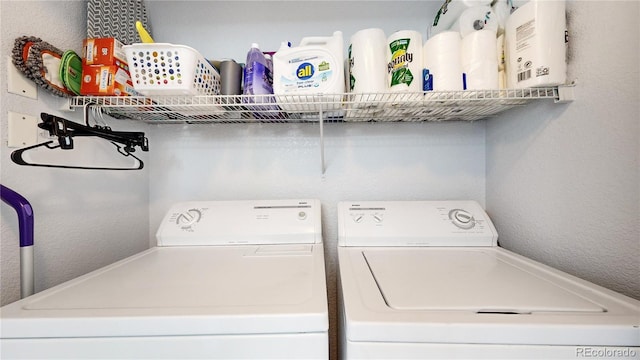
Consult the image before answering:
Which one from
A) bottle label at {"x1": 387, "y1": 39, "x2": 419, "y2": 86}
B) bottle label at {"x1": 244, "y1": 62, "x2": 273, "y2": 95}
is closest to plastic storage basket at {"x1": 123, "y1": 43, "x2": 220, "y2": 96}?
bottle label at {"x1": 244, "y1": 62, "x2": 273, "y2": 95}

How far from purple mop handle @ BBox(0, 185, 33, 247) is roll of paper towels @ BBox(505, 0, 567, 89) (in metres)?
1.69

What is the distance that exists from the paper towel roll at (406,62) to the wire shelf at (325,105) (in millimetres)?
38

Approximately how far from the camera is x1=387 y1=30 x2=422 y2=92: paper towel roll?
1.01 meters

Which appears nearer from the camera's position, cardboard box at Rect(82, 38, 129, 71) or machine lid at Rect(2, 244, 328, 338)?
machine lid at Rect(2, 244, 328, 338)

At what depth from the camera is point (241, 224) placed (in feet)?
4.05

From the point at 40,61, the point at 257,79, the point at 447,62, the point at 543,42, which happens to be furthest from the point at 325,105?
the point at 40,61

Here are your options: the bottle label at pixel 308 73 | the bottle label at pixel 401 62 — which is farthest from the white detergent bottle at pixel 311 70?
the bottle label at pixel 401 62

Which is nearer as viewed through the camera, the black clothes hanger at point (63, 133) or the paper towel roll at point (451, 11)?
the black clothes hanger at point (63, 133)

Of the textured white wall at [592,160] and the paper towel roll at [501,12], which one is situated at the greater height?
the paper towel roll at [501,12]

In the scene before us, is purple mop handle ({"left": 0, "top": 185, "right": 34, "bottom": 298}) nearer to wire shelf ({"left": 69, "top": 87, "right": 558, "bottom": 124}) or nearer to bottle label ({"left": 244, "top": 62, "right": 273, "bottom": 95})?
wire shelf ({"left": 69, "top": 87, "right": 558, "bottom": 124})

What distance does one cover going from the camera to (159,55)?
0.92m

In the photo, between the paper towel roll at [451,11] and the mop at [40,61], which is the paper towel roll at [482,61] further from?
the mop at [40,61]

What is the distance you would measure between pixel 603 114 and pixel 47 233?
76.3 inches

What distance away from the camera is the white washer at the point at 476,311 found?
1.83 feet
